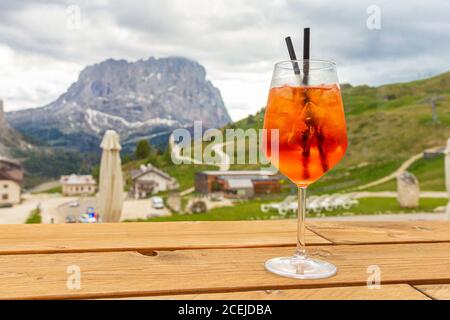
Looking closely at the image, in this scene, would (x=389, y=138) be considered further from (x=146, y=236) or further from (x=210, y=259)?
(x=210, y=259)

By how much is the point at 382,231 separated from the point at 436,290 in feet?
1.31

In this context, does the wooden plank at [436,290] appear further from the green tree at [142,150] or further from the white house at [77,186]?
the green tree at [142,150]

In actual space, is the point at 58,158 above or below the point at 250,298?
above

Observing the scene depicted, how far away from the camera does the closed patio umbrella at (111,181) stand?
4898 mm

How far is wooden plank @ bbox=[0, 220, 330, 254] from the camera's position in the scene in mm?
802

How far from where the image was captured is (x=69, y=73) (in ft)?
125

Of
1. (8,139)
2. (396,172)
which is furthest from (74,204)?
(396,172)

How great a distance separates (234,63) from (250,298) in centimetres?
2661

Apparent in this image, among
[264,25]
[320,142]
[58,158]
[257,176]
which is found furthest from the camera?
[264,25]

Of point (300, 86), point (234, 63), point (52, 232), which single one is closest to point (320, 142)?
point (300, 86)

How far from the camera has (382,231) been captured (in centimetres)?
99

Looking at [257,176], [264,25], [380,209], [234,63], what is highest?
[264,25]

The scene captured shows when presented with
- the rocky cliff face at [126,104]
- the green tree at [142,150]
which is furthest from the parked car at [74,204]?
the rocky cliff face at [126,104]
